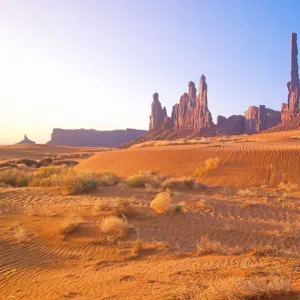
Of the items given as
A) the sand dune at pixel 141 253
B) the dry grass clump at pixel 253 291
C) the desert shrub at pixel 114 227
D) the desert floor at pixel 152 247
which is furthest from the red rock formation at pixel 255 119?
the dry grass clump at pixel 253 291

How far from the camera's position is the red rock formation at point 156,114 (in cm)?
11062

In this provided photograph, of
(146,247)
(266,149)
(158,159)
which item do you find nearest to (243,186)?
(266,149)

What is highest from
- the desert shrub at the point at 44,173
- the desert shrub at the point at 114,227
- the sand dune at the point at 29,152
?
the desert shrub at the point at 44,173

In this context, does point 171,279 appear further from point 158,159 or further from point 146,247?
point 158,159

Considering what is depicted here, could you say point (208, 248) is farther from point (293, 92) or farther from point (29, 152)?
point (293, 92)

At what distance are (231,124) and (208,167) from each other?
75.2 metres

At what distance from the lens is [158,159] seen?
2909 centimetres

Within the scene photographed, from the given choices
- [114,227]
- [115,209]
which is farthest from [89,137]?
[114,227]

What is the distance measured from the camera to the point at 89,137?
509ft

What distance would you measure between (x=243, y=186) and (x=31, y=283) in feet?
53.4

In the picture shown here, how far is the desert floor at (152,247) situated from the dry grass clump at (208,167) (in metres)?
4.17

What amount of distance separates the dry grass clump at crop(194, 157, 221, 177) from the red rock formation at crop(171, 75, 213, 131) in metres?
66.4

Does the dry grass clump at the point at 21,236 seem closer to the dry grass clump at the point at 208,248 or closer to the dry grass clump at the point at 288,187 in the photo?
the dry grass clump at the point at 208,248

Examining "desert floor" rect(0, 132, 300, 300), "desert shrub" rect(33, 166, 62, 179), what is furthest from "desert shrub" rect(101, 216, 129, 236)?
"desert shrub" rect(33, 166, 62, 179)
